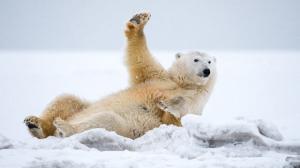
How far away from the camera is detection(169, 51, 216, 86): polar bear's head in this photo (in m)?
5.74

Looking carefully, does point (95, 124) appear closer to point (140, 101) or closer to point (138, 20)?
point (140, 101)

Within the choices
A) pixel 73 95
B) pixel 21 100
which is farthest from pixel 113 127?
pixel 21 100

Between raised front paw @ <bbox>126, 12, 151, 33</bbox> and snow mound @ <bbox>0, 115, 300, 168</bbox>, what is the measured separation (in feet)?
5.42

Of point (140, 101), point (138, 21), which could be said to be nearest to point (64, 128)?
point (140, 101)

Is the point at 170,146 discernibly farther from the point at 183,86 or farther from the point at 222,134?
the point at 183,86

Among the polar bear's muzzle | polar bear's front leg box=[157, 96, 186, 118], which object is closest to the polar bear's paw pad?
the polar bear's muzzle

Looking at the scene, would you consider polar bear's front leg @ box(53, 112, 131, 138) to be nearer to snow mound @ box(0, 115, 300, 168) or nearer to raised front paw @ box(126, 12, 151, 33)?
snow mound @ box(0, 115, 300, 168)

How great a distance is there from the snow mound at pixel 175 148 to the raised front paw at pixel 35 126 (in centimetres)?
44

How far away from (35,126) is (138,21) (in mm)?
1598

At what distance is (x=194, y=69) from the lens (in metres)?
5.79

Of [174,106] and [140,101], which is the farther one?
[140,101]

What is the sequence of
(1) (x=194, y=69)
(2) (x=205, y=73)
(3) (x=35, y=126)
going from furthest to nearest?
(1) (x=194, y=69), (2) (x=205, y=73), (3) (x=35, y=126)

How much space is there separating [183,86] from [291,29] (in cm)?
11816

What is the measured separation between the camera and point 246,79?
51.8 feet
